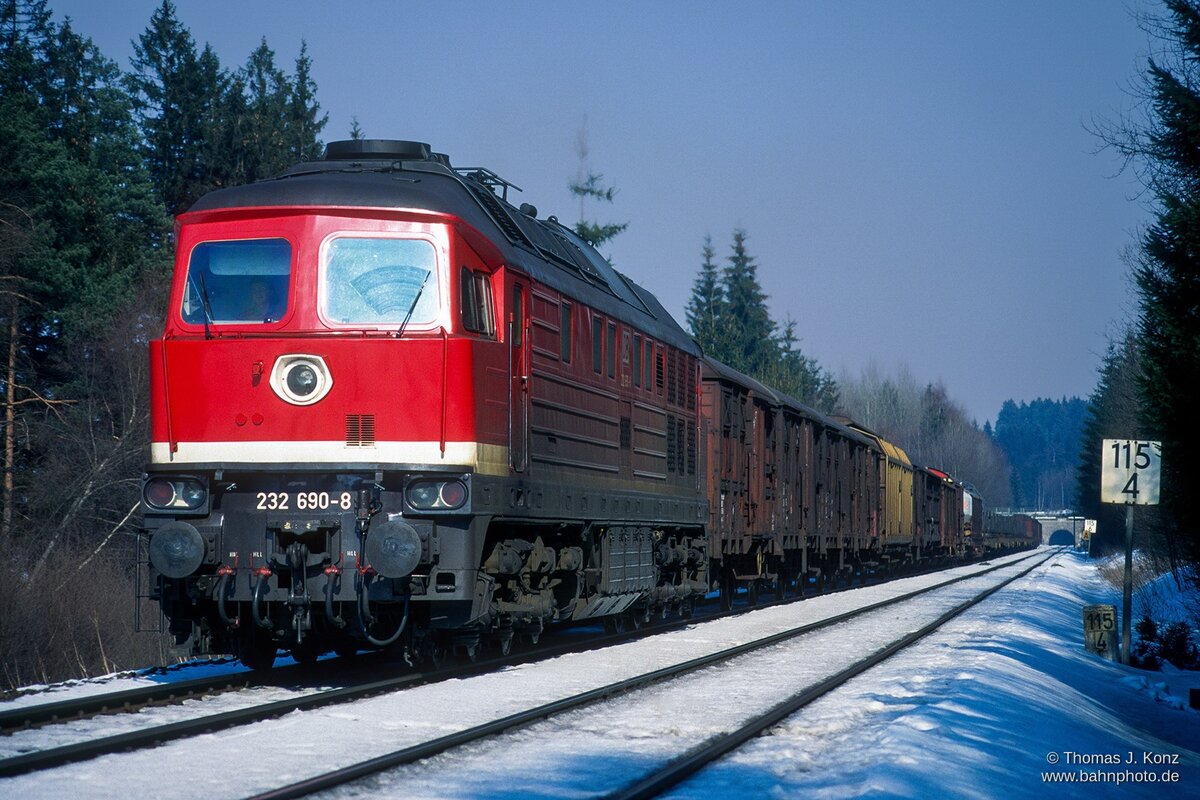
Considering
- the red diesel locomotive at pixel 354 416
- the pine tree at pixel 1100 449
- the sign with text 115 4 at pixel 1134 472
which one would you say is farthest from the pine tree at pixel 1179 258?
the pine tree at pixel 1100 449

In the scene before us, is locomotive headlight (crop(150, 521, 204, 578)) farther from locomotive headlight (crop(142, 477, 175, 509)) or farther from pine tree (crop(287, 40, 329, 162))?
pine tree (crop(287, 40, 329, 162))

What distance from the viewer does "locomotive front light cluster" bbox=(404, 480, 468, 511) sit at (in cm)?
1041

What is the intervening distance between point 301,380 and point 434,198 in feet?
6.20

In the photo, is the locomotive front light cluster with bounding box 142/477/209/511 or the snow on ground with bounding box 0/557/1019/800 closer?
the snow on ground with bounding box 0/557/1019/800

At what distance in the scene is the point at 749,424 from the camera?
24.7 m

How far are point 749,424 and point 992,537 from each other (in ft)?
215

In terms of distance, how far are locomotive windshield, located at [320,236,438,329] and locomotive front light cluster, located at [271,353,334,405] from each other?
41cm

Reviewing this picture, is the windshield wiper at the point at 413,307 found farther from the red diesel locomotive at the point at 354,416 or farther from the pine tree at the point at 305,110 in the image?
the pine tree at the point at 305,110

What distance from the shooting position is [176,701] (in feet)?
32.1

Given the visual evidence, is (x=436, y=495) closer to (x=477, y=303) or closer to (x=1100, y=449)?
(x=477, y=303)

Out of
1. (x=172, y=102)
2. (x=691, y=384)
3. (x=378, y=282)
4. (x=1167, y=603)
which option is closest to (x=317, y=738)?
(x=378, y=282)

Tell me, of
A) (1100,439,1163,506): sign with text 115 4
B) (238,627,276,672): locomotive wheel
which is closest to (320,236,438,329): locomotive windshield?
(238,627,276,672): locomotive wheel

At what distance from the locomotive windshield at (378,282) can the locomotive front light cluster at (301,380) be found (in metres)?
0.41

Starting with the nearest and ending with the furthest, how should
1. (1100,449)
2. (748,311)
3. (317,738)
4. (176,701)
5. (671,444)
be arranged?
(317,738)
(176,701)
(671,444)
(1100,449)
(748,311)
